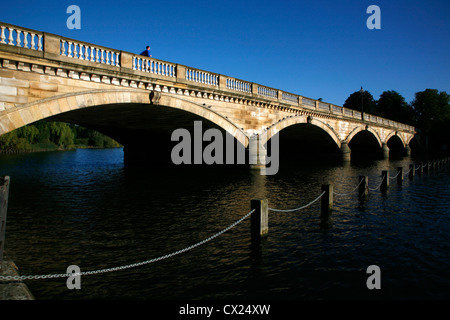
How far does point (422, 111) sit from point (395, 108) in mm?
6649

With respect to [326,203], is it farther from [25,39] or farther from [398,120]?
[398,120]

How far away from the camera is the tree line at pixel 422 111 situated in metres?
65.9

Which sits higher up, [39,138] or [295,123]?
[39,138]

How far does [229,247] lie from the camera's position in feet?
24.1

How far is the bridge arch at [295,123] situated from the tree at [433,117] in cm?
4459

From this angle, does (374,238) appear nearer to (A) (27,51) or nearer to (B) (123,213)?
(B) (123,213)

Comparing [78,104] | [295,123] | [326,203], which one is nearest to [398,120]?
[295,123]

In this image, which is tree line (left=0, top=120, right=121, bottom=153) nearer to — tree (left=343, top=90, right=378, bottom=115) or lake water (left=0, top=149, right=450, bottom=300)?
lake water (left=0, top=149, right=450, bottom=300)

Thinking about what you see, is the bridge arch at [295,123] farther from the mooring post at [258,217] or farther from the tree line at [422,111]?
the tree line at [422,111]

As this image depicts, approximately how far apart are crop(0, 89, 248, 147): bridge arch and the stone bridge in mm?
31

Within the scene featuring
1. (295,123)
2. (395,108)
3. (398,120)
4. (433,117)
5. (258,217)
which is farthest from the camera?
(395,108)

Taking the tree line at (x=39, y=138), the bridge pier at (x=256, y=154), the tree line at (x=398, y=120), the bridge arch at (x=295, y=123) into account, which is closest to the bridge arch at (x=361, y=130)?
the bridge arch at (x=295, y=123)

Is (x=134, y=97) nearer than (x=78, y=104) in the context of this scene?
No
